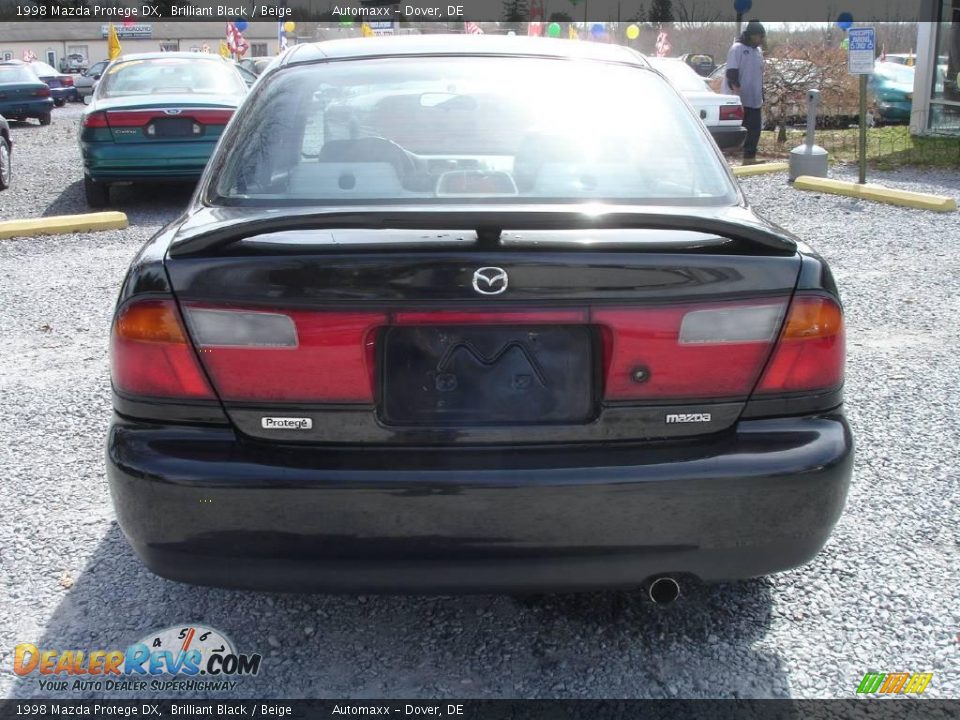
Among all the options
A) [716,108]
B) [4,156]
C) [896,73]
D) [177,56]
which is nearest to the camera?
[177,56]

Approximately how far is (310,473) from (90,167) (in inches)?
326

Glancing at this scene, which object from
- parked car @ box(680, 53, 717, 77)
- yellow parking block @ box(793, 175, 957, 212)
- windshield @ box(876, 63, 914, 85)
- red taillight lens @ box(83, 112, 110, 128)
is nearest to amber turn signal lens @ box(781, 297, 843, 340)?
yellow parking block @ box(793, 175, 957, 212)

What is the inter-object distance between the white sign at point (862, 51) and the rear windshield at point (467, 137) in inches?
318

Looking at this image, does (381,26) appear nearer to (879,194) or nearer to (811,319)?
(879,194)

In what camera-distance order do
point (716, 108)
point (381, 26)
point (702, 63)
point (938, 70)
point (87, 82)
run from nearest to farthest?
point (716, 108)
point (938, 70)
point (702, 63)
point (381, 26)
point (87, 82)

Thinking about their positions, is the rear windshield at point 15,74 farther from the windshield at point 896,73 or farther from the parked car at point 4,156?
the windshield at point 896,73

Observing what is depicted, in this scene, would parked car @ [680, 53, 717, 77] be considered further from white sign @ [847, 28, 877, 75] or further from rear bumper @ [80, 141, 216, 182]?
rear bumper @ [80, 141, 216, 182]

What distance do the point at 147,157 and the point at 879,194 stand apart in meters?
7.18

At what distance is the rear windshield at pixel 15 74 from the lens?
77.9 feet

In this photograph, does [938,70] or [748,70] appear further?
[938,70]

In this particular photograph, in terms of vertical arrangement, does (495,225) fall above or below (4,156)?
above

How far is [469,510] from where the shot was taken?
87.9 inches

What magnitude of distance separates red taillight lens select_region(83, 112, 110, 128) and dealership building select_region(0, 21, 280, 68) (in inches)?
2318

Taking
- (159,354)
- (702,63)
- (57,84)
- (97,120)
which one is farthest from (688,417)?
(57,84)
